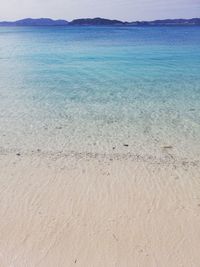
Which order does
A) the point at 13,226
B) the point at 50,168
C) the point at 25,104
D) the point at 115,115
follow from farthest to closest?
the point at 25,104
the point at 115,115
the point at 50,168
the point at 13,226

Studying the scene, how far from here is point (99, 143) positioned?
9.48 m

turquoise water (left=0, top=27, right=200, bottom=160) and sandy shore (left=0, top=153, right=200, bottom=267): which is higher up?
sandy shore (left=0, top=153, right=200, bottom=267)

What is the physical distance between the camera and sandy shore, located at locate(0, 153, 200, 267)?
5071mm

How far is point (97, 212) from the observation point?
6184 mm

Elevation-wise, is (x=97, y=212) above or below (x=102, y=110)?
above

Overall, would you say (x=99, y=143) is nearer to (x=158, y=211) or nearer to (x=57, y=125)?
(x=57, y=125)

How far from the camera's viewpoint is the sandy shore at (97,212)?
5071mm

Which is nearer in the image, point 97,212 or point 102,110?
point 97,212

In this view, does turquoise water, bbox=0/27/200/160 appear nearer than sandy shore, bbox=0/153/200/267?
No

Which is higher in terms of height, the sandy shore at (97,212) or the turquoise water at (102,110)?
the sandy shore at (97,212)

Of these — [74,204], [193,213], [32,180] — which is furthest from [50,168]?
[193,213]

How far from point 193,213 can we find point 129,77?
46.5 feet

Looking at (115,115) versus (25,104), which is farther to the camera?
(25,104)

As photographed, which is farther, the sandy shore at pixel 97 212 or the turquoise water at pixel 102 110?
the turquoise water at pixel 102 110
